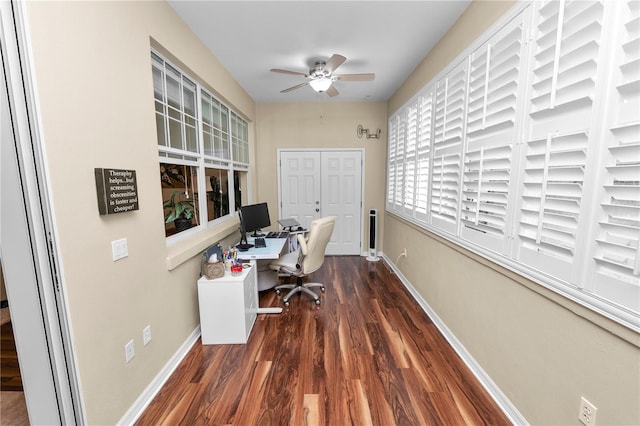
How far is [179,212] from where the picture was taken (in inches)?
93.7

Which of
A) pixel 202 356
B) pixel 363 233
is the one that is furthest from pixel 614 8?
pixel 363 233

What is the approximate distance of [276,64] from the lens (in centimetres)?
304

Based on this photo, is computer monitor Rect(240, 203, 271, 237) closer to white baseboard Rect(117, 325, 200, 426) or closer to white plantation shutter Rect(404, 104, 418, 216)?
white baseboard Rect(117, 325, 200, 426)

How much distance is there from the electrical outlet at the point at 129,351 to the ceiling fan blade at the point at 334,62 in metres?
2.72

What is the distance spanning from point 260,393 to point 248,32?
9.81ft

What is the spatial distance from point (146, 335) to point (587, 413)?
2.39m

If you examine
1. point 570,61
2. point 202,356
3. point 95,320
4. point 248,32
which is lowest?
point 202,356

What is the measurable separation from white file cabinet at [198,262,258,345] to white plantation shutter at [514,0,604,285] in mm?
2053

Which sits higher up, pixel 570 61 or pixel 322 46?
pixel 322 46

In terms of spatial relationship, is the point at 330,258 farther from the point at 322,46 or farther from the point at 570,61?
the point at 570,61

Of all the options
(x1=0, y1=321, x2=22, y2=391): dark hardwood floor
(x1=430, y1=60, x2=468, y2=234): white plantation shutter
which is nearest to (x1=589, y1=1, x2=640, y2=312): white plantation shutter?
(x1=430, y1=60, x2=468, y2=234): white plantation shutter

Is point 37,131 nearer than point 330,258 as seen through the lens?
Yes

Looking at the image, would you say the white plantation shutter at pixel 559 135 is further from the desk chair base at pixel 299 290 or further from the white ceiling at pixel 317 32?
the desk chair base at pixel 299 290

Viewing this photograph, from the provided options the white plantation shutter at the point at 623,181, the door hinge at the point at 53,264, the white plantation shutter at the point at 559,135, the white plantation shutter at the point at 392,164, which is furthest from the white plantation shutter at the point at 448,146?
the door hinge at the point at 53,264
